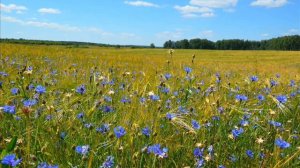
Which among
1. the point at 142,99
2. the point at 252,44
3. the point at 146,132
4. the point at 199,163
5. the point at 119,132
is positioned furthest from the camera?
the point at 252,44

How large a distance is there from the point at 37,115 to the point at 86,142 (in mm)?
340

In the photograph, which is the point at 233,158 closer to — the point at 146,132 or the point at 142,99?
the point at 146,132

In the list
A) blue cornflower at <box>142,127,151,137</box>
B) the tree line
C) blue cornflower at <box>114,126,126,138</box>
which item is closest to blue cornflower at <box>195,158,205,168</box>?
blue cornflower at <box>142,127,151,137</box>

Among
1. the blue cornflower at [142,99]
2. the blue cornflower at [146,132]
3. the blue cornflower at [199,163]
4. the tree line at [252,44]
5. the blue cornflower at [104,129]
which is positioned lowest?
the tree line at [252,44]

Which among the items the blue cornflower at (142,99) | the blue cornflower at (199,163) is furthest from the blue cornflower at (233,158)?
the blue cornflower at (142,99)

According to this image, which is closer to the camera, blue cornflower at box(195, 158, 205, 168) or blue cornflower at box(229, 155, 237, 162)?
blue cornflower at box(195, 158, 205, 168)

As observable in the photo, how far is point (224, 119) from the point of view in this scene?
2.69 meters

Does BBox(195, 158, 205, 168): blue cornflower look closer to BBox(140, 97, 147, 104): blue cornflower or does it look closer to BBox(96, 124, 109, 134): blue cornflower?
BBox(96, 124, 109, 134): blue cornflower

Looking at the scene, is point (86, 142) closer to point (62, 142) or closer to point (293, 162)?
point (62, 142)

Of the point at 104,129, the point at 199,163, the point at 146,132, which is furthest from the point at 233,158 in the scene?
the point at 104,129

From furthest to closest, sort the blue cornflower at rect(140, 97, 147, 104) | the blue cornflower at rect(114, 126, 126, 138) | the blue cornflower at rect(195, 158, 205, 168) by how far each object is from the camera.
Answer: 1. the blue cornflower at rect(140, 97, 147, 104)
2. the blue cornflower at rect(195, 158, 205, 168)
3. the blue cornflower at rect(114, 126, 126, 138)

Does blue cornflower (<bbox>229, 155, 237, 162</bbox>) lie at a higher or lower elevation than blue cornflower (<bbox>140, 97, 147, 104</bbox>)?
lower

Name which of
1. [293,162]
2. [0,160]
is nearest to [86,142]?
[0,160]

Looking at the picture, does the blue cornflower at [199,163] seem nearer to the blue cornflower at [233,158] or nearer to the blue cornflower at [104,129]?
the blue cornflower at [233,158]
